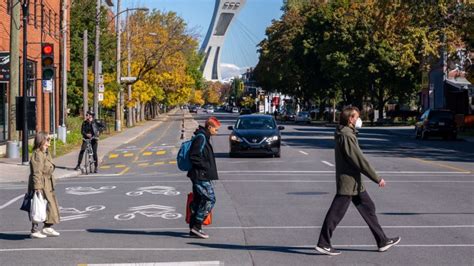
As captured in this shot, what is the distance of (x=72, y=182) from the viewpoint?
69.4 feet

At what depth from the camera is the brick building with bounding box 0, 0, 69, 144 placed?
3194 centimetres

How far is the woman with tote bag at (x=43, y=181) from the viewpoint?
11500 millimetres

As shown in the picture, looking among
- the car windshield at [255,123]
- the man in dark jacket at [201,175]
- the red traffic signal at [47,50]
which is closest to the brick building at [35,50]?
the red traffic signal at [47,50]

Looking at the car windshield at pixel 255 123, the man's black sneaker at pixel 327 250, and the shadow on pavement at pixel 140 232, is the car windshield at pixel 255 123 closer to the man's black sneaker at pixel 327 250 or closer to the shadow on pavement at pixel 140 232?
the shadow on pavement at pixel 140 232

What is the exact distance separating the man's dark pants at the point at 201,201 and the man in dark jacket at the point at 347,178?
6.60ft

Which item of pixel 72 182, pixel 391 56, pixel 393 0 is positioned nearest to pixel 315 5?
pixel 391 56

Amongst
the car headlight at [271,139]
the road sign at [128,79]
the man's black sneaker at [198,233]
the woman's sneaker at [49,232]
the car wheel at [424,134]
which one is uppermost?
the road sign at [128,79]

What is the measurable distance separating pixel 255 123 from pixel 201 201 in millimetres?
18828

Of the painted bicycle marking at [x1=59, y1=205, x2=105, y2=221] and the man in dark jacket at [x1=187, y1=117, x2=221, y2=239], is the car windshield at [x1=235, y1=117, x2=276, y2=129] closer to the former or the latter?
the painted bicycle marking at [x1=59, y1=205, x2=105, y2=221]

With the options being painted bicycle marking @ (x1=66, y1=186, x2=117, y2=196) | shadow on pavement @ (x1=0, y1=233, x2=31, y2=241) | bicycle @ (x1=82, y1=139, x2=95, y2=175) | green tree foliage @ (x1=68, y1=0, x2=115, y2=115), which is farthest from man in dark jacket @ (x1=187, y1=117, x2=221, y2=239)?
green tree foliage @ (x1=68, y1=0, x2=115, y2=115)

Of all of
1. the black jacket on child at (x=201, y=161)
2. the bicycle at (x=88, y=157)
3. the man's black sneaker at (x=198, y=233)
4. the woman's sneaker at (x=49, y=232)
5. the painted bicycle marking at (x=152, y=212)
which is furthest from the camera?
the bicycle at (x=88, y=157)

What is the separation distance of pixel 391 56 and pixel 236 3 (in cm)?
10683

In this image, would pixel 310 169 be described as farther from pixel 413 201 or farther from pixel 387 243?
pixel 387 243

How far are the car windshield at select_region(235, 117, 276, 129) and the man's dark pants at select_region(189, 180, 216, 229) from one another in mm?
18359
